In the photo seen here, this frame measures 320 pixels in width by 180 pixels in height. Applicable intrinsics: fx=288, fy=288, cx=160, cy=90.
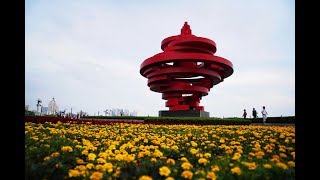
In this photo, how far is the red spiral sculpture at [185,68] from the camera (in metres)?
27.5

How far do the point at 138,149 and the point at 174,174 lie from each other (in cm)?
221

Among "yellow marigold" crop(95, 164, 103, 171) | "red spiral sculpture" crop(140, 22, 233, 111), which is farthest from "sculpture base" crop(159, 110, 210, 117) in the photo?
"yellow marigold" crop(95, 164, 103, 171)

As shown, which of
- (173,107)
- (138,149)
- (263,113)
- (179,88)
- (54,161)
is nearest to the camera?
(54,161)

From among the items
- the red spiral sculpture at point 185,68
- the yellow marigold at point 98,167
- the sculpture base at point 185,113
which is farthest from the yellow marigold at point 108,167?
the sculpture base at point 185,113

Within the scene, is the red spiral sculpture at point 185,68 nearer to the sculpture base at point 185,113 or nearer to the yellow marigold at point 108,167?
the sculpture base at point 185,113

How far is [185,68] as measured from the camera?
1107 inches

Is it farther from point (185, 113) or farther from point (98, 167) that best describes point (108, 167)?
point (185, 113)

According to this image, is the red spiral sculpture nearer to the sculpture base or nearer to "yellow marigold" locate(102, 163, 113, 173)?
the sculpture base

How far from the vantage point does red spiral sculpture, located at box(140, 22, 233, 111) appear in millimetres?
27531
